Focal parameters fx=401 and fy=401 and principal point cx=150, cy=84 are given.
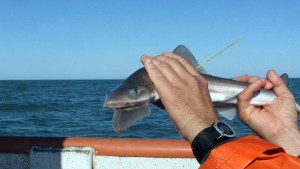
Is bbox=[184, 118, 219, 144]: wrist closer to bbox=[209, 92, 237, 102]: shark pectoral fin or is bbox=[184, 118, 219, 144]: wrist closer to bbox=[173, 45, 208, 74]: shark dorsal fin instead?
bbox=[173, 45, 208, 74]: shark dorsal fin

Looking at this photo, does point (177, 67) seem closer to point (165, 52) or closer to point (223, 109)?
point (165, 52)

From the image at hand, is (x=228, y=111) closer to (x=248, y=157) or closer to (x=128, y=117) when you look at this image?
(x=128, y=117)

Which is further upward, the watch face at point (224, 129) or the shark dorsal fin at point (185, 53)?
the shark dorsal fin at point (185, 53)

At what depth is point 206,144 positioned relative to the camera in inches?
62.0

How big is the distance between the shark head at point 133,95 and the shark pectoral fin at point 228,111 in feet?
2.28

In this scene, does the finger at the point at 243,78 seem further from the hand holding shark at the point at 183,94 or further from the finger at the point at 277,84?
the hand holding shark at the point at 183,94

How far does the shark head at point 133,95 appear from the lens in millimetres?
2141

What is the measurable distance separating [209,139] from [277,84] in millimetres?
1312

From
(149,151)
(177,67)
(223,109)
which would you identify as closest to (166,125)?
(149,151)

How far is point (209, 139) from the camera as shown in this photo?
1568 millimetres

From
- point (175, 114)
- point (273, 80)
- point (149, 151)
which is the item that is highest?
point (273, 80)

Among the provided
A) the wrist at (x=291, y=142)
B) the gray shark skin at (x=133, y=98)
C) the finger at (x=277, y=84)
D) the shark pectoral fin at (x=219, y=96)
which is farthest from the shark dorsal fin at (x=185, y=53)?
the wrist at (x=291, y=142)

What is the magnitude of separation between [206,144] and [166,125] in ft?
43.6

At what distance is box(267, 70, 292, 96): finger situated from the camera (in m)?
2.69
